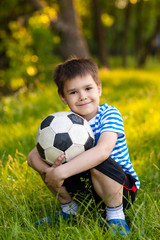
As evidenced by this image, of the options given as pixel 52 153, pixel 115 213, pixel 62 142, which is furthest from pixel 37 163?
pixel 115 213

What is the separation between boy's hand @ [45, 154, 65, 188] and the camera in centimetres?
199

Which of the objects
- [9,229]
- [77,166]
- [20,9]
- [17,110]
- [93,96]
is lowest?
[17,110]

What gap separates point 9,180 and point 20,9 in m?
10.7

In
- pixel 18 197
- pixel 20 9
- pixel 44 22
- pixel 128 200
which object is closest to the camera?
pixel 128 200

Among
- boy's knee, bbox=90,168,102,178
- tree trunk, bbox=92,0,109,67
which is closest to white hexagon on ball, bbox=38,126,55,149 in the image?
boy's knee, bbox=90,168,102,178

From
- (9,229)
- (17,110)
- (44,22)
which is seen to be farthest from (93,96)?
(44,22)

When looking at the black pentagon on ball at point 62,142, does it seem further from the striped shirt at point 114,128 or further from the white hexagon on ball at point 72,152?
the striped shirt at point 114,128

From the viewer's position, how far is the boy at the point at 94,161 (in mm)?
2029

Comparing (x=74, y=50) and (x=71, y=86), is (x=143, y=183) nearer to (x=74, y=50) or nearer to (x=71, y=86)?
(x=71, y=86)

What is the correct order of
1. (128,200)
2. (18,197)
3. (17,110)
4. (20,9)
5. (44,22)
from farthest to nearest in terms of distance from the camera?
1. (20,9)
2. (44,22)
3. (17,110)
4. (18,197)
5. (128,200)

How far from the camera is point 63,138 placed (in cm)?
216

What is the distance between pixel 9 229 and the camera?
2021 millimetres

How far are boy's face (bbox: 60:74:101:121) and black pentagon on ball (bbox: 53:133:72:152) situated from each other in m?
0.41

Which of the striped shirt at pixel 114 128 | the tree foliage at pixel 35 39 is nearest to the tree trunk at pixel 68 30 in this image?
the tree foliage at pixel 35 39
